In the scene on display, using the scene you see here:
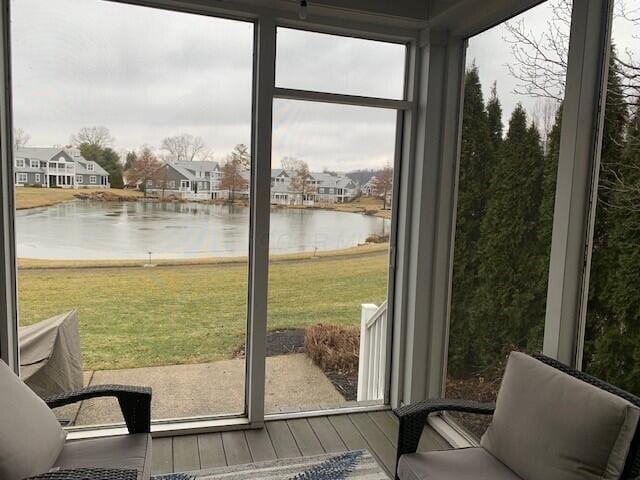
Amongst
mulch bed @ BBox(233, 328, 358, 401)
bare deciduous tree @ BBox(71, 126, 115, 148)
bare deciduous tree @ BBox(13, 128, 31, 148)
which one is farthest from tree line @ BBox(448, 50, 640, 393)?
bare deciduous tree @ BBox(13, 128, 31, 148)

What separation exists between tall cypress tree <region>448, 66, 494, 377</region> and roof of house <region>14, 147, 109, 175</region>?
224cm

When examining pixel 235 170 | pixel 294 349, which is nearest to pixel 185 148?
pixel 235 170

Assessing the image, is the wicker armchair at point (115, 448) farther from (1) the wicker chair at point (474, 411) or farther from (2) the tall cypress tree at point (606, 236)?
(2) the tall cypress tree at point (606, 236)

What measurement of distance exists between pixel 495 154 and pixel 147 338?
7.92 feet

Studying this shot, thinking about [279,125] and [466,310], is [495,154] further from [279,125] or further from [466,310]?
[279,125]

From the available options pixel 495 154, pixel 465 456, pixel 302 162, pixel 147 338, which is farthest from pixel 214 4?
pixel 465 456

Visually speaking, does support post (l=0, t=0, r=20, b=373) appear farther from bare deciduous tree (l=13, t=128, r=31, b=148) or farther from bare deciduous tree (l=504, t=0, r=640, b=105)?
bare deciduous tree (l=504, t=0, r=640, b=105)

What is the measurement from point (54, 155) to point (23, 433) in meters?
1.66

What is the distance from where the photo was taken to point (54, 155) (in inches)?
115

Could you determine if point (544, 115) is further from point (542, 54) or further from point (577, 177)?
point (577, 177)

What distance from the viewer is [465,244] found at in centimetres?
323

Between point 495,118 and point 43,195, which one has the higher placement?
point 495,118

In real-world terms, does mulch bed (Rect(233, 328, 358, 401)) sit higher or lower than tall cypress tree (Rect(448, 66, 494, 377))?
lower

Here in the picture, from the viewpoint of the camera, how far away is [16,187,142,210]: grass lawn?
2.88 metres
